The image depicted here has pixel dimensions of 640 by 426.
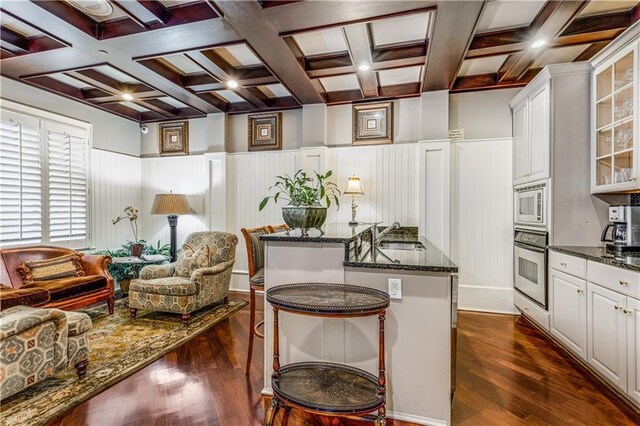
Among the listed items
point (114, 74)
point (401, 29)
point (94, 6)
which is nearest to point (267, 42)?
point (401, 29)

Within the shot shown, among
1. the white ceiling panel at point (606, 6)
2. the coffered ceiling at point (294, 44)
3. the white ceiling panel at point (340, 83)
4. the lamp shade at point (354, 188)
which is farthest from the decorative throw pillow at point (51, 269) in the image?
the white ceiling panel at point (606, 6)

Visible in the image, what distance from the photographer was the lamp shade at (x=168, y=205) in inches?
177

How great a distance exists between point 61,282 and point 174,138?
2.80 meters

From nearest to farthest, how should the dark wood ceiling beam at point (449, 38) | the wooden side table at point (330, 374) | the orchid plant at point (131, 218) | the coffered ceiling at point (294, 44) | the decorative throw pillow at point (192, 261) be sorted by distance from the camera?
the wooden side table at point (330, 374)
the dark wood ceiling beam at point (449, 38)
the coffered ceiling at point (294, 44)
the decorative throw pillow at point (192, 261)
the orchid plant at point (131, 218)

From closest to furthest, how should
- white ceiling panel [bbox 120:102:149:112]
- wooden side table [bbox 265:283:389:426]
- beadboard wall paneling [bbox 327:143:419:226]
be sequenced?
wooden side table [bbox 265:283:389:426], beadboard wall paneling [bbox 327:143:419:226], white ceiling panel [bbox 120:102:149:112]

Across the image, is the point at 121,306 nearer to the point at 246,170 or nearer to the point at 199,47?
the point at 246,170

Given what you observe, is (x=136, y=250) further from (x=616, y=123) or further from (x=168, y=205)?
(x=616, y=123)

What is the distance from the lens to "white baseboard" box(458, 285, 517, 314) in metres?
3.85

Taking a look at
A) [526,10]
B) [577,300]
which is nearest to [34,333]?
[577,300]

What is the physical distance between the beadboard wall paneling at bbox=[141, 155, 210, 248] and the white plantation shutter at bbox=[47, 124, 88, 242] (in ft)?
3.37

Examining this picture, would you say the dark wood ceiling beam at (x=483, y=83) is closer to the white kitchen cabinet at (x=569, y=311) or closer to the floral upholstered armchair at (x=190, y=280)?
the white kitchen cabinet at (x=569, y=311)

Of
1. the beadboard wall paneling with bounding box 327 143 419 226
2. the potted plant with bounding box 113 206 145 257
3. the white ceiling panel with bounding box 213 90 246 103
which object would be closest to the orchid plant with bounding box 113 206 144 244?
the potted plant with bounding box 113 206 145 257

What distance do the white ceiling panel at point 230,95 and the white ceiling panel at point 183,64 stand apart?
531 millimetres

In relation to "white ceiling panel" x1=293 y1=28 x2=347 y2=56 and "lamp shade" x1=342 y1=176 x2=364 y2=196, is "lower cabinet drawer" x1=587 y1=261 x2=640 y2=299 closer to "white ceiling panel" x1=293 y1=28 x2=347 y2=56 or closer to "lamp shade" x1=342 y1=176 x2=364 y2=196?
"lamp shade" x1=342 y1=176 x2=364 y2=196
